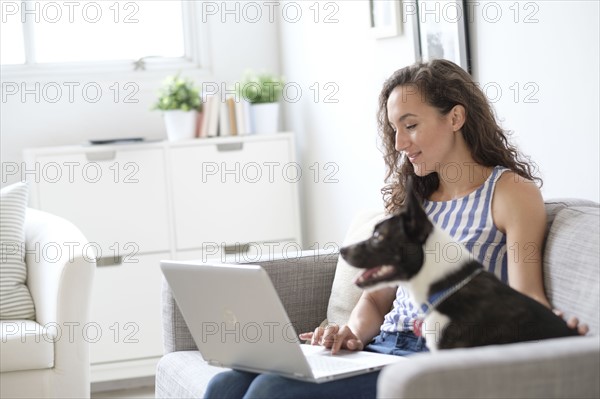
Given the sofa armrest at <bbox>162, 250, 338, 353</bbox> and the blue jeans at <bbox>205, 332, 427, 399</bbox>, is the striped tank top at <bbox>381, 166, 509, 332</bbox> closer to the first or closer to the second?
the blue jeans at <bbox>205, 332, 427, 399</bbox>

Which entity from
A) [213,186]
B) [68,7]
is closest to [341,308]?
[213,186]

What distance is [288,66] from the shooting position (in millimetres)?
4633

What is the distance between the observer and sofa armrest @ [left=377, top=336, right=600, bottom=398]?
140cm

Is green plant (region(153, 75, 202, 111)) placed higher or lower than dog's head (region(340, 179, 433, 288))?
higher

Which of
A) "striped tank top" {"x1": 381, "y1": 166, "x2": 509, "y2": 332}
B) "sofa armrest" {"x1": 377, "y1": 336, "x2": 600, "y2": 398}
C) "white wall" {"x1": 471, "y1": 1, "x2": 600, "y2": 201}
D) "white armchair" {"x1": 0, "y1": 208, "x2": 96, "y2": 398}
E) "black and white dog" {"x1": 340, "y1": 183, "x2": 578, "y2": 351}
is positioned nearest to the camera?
"sofa armrest" {"x1": 377, "y1": 336, "x2": 600, "y2": 398}

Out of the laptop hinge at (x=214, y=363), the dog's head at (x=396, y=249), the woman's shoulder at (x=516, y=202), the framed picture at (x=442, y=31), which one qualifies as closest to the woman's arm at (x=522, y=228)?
the woman's shoulder at (x=516, y=202)

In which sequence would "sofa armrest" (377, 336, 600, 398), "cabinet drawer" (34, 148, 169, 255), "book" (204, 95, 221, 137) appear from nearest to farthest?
"sofa armrest" (377, 336, 600, 398) → "cabinet drawer" (34, 148, 169, 255) → "book" (204, 95, 221, 137)

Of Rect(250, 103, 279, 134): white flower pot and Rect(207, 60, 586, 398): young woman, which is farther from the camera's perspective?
Rect(250, 103, 279, 134): white flower pot

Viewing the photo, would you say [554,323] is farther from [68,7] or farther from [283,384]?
[68,7]

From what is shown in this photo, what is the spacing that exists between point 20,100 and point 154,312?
45.6 inches

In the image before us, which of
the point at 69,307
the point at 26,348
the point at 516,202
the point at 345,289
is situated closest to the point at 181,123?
the point at 69,307

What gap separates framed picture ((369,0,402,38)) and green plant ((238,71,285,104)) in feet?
2.83

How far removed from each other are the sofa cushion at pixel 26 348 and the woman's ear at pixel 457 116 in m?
1.57

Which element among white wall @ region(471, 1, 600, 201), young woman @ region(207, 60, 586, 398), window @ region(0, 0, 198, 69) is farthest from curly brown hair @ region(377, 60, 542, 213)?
window @ region(0, 0, 198, 69)
